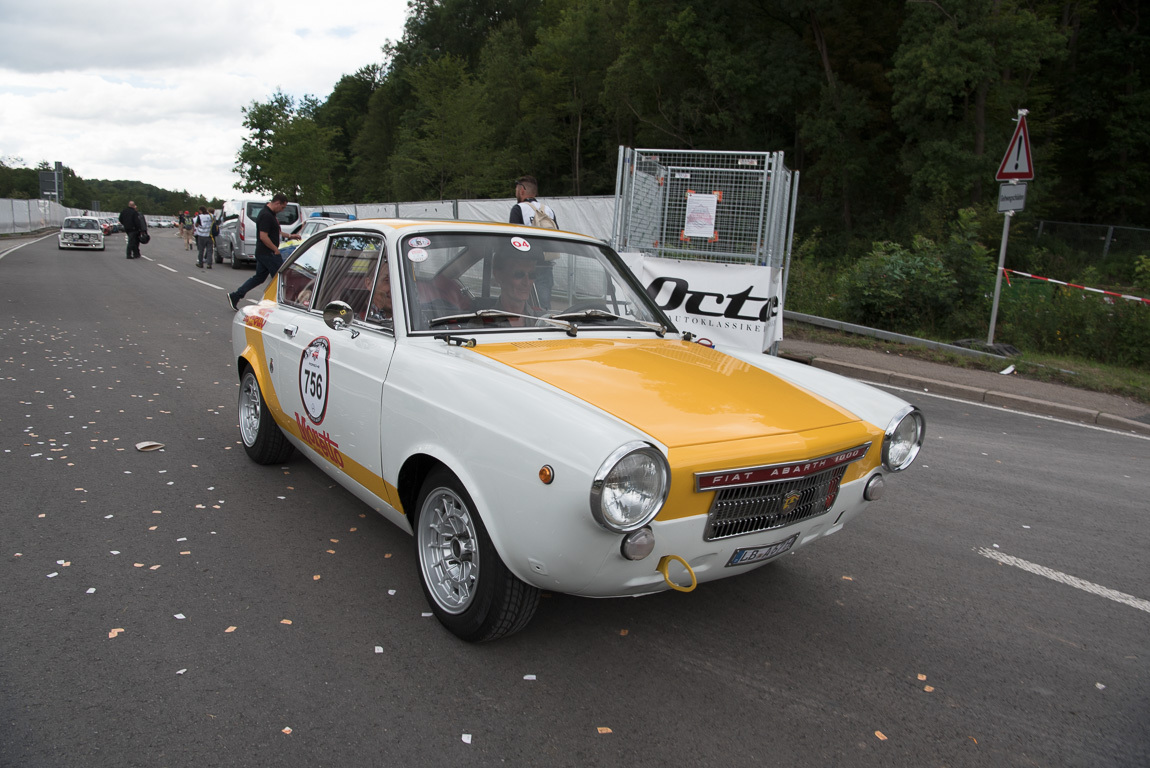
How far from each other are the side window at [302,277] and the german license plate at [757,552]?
109 inches

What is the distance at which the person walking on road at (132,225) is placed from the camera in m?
26.6

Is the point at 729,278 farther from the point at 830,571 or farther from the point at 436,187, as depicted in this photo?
the point at 436,187

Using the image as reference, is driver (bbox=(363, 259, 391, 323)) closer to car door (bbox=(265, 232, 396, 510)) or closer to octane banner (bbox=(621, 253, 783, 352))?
car door (bbox=(265, 232, 396, 510))

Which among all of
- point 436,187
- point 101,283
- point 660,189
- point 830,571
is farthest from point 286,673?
point 436,187

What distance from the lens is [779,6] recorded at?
33.4m

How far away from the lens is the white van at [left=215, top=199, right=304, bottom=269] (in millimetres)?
24812

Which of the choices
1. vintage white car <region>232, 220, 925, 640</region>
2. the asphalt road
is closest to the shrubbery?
the asphalt road

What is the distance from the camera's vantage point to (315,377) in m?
4.09

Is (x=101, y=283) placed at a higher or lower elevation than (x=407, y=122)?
lower

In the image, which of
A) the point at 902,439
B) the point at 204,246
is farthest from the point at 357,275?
the point at 204,246

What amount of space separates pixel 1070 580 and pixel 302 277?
4.67 metres

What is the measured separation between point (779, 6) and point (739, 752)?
119 feet

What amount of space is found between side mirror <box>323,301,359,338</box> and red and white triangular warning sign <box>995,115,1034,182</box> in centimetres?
1001

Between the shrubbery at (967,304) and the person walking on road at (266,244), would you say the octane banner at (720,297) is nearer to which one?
the shrubbery at (967,304)
